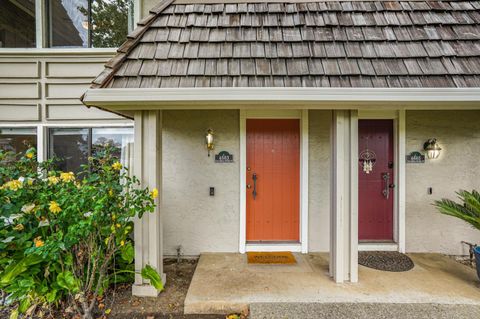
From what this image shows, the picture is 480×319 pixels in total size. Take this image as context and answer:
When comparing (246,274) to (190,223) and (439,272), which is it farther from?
(439,272)

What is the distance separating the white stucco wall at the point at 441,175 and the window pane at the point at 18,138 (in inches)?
246

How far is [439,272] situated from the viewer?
333 centimetres

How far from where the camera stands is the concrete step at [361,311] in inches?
97.3

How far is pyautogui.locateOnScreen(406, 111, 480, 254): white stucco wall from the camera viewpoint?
3979mm

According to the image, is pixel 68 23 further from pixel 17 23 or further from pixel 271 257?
pixel 271 257

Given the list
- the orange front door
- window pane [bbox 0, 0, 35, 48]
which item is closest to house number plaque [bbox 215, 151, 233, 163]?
the orange front door

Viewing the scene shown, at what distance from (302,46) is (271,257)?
2.99 meters

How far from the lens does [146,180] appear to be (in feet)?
9.52

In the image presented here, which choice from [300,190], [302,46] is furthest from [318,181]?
[302,46]

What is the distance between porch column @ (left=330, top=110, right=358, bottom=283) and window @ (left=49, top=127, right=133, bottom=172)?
129 inches

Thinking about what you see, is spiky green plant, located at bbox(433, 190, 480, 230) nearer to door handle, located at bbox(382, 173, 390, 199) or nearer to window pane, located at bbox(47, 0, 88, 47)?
door handle, located at bbox(382, 173, 390, 199)

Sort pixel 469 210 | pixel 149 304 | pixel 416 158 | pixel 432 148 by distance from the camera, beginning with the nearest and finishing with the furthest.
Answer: pixel 149 304
pixel 469 210
pixel 432 148
pixel 416 158

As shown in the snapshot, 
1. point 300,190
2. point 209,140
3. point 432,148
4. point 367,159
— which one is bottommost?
point 300,190

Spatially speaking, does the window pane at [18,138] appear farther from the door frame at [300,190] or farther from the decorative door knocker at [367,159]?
the decorative door knocker at [367,159]
